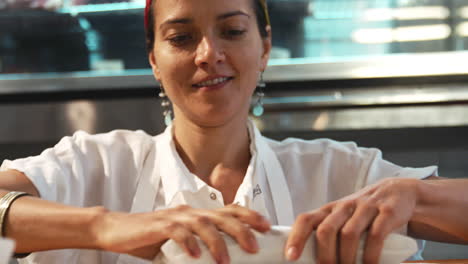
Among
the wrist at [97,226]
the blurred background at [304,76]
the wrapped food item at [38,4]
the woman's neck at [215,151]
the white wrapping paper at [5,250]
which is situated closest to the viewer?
the white wrapping paper at [5,250]

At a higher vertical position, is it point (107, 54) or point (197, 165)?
point (107, 54)

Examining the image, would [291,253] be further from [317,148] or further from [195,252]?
[317,148]

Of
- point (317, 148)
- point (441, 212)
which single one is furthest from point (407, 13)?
point (441, 212)

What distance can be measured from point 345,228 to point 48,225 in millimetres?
440

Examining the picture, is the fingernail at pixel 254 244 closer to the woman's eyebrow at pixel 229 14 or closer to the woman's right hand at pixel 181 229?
the woman's right hand at pixel 181 229

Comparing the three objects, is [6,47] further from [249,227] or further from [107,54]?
[249,227]

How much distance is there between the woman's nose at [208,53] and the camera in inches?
45.1

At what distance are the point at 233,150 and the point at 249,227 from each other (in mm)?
564

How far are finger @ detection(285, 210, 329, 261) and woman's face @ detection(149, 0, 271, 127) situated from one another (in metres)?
0.45

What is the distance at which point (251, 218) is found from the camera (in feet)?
2.49

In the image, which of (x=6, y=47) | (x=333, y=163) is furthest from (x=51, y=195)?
(x=6, y=47)

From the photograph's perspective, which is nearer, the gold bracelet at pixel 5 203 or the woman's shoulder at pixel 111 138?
the gold bracelet at pixel 5 203

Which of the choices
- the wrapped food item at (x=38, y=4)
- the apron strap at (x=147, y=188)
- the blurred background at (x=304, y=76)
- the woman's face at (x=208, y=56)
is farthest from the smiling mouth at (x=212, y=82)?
the wrapped food item at (x=38, y=4)

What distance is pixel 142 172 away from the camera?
1.28m
